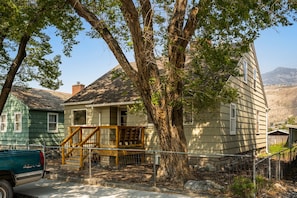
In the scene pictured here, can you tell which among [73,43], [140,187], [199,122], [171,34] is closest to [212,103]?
[199,122]

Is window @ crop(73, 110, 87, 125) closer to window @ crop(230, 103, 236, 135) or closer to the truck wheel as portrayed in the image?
window @ crop(230, 103, 236, 135)

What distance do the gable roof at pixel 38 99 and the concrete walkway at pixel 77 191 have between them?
1195cm

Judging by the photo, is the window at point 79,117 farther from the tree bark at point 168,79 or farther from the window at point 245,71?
the window at point 245,71

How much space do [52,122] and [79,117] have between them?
5.03 metres

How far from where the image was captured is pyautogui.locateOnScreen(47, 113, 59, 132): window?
2205 centimetres

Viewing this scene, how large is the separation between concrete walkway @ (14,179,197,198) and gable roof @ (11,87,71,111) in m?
12.0

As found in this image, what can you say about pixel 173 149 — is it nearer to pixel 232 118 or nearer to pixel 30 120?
pixel 232 118

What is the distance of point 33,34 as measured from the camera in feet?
47.8

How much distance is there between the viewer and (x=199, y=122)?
13.6 m

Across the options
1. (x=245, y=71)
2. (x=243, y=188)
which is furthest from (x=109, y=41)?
(x=245, y=71)

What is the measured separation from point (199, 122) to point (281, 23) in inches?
229

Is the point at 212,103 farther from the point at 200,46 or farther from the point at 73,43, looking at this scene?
the point at 73,43

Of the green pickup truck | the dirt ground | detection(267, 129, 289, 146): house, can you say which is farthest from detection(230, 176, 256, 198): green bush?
detection(267, 129, 289, 146): house

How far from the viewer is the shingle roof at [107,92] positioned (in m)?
15.7
